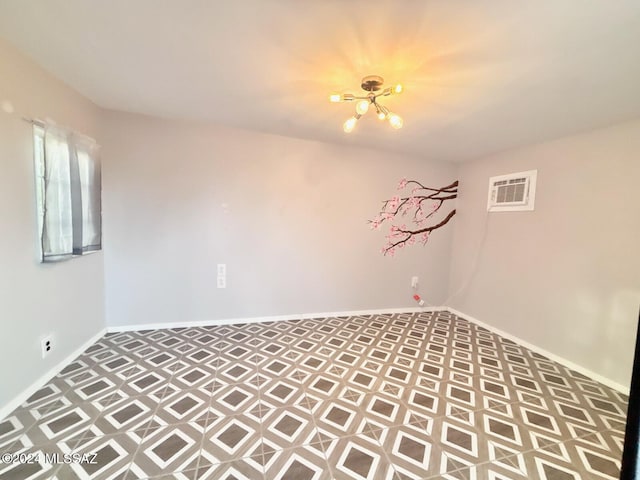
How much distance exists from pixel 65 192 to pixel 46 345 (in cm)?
113

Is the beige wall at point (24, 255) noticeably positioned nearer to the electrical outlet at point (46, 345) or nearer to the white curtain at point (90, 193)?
the electrical outlet at point (46, 345)

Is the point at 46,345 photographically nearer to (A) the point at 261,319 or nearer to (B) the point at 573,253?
(A) the point at 261,319

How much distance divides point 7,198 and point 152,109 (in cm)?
139

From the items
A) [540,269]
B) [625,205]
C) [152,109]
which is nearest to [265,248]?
[152,109]

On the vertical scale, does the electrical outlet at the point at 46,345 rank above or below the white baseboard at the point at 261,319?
above

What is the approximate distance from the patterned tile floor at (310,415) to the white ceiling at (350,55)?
2.16 metres

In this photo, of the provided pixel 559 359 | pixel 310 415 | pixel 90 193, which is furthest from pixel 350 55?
pixel 559 359

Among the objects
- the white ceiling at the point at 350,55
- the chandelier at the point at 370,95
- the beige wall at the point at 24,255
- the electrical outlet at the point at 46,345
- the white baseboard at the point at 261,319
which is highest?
the white ceiling at the point at 350,55

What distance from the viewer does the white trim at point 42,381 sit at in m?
1.68

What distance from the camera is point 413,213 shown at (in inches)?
145

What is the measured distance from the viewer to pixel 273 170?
3162 millimetres

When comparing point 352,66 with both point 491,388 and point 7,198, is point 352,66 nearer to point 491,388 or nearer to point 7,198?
point 7,198

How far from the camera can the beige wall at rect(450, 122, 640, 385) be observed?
2.16 m

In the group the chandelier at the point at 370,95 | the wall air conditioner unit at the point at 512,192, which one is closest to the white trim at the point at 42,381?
the chandelier at the point at 370,95
